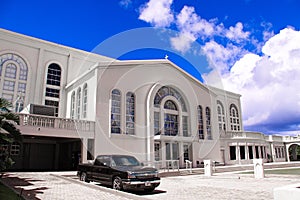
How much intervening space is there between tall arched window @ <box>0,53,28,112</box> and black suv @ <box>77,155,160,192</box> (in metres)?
15.0

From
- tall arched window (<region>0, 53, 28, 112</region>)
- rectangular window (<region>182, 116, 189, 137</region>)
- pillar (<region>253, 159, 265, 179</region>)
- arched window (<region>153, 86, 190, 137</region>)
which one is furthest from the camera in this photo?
rectangular window (<region>182, 116, 189, 137</region>)

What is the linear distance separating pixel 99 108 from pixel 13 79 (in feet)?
31.1

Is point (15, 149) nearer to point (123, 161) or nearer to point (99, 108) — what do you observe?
point (99, 108)

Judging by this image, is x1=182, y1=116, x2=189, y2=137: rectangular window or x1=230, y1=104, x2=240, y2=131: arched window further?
x1=230, y1=104, x2=240, y2=131: arched window

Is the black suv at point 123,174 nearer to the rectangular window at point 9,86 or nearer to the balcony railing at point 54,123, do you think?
the balcony railing at point 54,123

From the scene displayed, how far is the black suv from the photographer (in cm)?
890

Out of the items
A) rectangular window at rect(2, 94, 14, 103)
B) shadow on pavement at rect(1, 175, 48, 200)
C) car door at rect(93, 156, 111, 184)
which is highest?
rectangular window at rect(2, 94, 14, 103)

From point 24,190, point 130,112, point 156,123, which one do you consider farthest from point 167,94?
point 24,190

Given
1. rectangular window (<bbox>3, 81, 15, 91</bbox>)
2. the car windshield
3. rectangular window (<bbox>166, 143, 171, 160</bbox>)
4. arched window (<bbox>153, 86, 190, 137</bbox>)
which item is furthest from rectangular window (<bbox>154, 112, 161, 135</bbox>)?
rectangular window (<bbox>3, 81, 15, 91</bbox>)

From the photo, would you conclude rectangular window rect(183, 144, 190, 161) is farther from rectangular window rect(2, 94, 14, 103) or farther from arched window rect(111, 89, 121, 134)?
rectangular window rect(2, 94, 14, 103)

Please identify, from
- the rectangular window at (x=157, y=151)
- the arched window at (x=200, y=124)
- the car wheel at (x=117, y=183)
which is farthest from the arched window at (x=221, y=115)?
the car wheel at (x=117, y=183)

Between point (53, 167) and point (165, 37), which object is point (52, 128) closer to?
point (53, 167)

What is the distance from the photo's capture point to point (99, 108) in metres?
19.6

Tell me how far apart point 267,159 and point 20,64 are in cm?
3189
